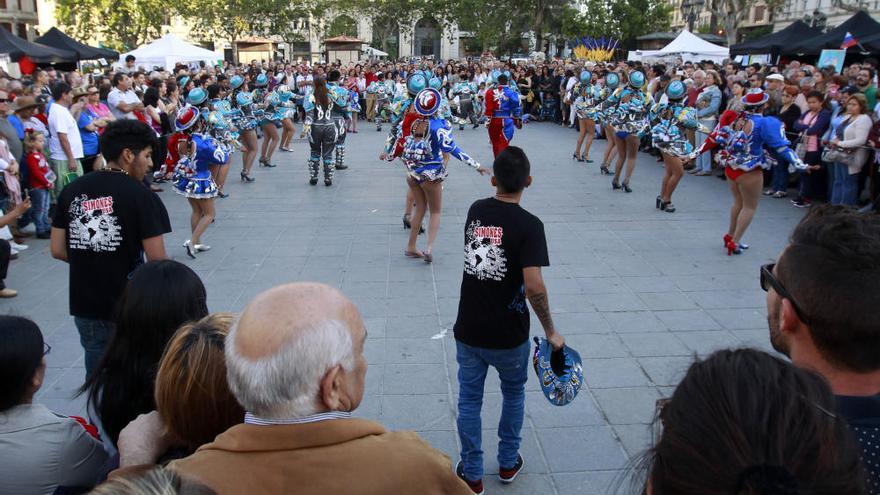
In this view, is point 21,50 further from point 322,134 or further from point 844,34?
point 844,34

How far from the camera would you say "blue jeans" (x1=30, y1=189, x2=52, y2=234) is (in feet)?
28.2

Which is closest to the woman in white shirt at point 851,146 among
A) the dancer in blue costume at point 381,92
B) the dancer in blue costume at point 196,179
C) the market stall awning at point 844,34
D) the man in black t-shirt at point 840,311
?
the market stall awning at point 844,34

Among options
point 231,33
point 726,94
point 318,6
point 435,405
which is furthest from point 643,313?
point 318,6

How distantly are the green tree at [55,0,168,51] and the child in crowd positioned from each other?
109 feet

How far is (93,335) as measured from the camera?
3807mm

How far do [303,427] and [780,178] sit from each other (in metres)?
11.5

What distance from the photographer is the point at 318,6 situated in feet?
172

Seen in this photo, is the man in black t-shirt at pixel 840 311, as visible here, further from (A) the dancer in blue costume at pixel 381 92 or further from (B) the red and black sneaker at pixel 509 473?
(A) the dancer in blue costume at pixel 381 92

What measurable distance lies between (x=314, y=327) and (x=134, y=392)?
1.14 metres

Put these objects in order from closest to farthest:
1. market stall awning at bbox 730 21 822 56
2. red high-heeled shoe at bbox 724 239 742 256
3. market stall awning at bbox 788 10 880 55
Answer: red high-heeled shoe at bbox 724 239 742 256
market stall awning at bbox 788 10 880 55
market stall awning at bbox 730 21 822 56

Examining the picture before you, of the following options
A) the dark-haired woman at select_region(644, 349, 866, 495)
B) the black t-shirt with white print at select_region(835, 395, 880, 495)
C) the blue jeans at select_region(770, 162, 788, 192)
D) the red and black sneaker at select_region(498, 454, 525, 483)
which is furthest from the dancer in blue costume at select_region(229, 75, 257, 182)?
the dark-haired woman at select_region(644, 349, 866, 495)

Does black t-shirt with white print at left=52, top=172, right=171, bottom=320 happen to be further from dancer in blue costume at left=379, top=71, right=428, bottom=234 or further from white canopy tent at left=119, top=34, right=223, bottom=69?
white canopy tent at left=119, top=34, right=223, bottom=69

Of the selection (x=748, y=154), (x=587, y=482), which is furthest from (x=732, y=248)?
(x=587, y=482)

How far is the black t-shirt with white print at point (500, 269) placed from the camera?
346 centimetres
